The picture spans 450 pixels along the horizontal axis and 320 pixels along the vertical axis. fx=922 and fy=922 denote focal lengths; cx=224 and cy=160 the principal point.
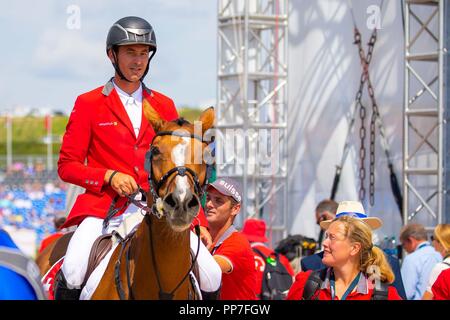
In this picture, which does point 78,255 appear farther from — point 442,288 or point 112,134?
point 442,288

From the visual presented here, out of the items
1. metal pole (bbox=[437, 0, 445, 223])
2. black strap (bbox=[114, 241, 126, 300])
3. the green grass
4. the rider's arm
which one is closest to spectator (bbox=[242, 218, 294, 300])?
metal pole (bbox=[437, 0, 445, 223])

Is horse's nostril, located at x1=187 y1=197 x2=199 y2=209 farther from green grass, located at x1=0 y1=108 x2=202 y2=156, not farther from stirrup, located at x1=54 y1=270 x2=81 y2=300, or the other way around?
green grass, located at x1=0 y1=108 x2=202 y2=156

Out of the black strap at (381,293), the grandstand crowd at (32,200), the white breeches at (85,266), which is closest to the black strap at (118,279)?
the white breeches at (85,266)

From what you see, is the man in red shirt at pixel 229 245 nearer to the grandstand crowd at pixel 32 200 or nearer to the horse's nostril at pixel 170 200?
the horse's nostril at pixel 170 200

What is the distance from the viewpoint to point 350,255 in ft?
14.5

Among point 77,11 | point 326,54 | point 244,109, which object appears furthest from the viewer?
point 244,109

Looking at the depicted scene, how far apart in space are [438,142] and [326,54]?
2594mm

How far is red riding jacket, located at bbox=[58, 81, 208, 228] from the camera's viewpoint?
451 cm

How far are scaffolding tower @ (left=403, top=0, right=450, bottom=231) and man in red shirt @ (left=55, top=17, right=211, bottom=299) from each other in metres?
5.67

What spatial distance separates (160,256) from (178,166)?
0.41m

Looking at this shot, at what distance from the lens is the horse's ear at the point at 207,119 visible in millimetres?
3912

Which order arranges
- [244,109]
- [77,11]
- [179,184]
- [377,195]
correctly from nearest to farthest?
1. [179,184]
2. [77,11]
3. [377,195]
4. [244,109]
